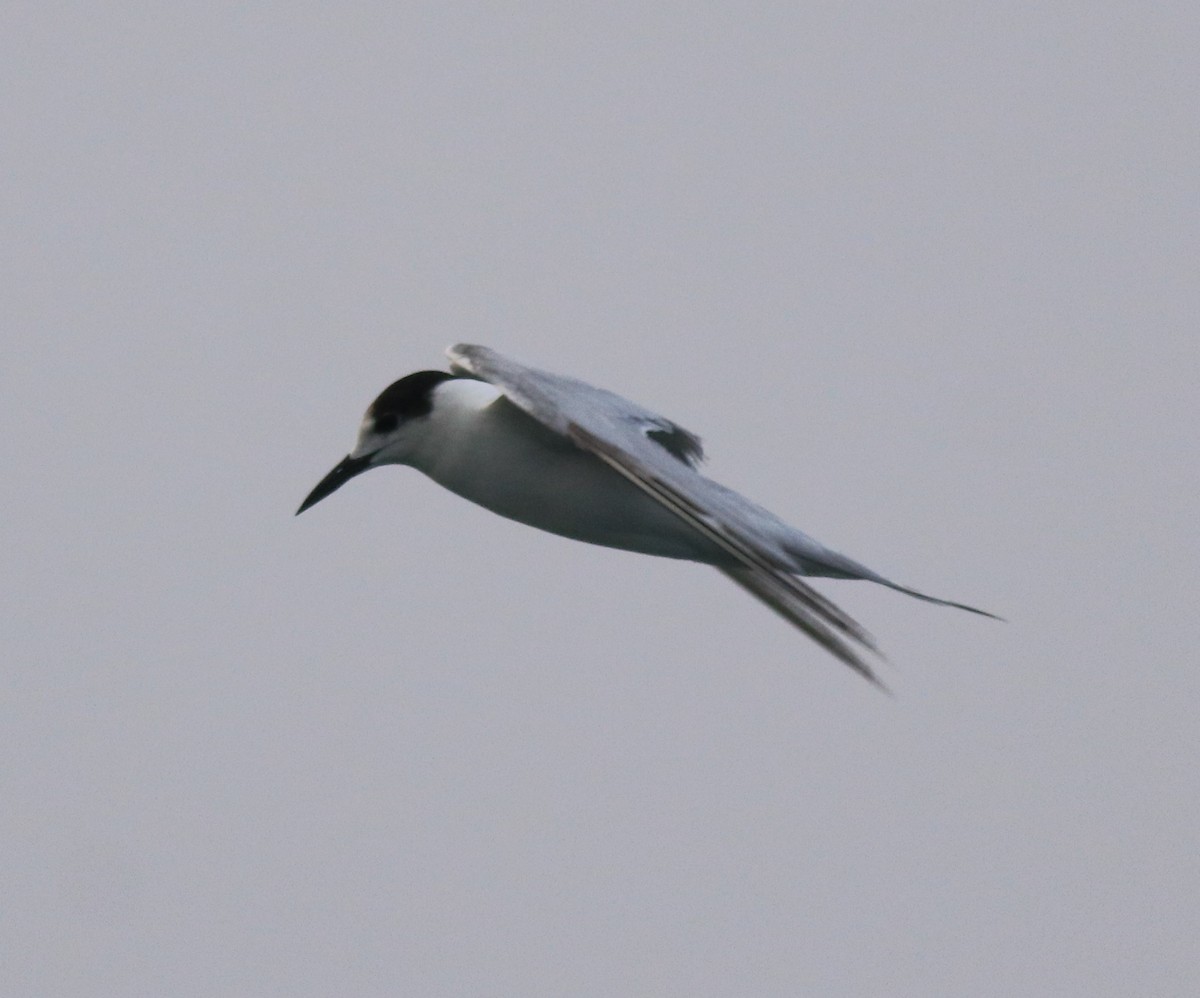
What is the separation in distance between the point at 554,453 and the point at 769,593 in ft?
4.15

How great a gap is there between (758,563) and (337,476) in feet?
9.95

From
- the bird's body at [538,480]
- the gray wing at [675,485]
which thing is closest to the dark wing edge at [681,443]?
the gray wing at [675,485]

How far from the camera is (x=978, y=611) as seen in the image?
9.50 metres

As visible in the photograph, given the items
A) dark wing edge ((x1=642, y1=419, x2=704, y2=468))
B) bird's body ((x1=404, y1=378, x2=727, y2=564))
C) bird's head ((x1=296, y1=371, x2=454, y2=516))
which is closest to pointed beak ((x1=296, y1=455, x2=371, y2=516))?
bird's head ((x1=296, y1=371, x2=454, y2=516))

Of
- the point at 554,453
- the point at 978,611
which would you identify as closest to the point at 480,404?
the point at 554,453

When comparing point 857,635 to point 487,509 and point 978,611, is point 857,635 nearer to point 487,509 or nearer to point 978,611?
point 978,611

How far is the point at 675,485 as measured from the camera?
8883 millimetres

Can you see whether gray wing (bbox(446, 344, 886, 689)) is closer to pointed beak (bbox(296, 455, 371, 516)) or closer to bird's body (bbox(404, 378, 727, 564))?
bird's body (bbox(404, 378, 727, 564))

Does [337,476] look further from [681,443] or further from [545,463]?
[681,443]

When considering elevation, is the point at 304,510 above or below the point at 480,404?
below

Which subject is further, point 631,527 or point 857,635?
point 631,527

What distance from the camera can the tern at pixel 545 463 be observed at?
31.5 feet

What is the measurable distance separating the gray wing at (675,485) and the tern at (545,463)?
0.05 feet

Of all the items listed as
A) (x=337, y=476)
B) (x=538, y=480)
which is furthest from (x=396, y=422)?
(x=538, y=480)
